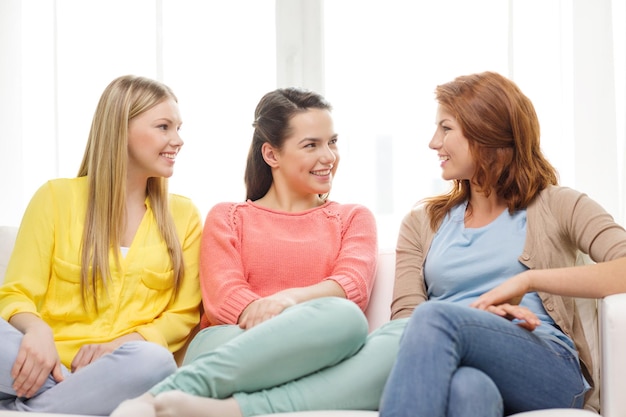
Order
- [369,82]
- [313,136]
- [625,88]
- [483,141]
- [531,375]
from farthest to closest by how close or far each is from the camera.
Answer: [369,82]
[625,88]
[313,136]
[483,141]
[531,375]

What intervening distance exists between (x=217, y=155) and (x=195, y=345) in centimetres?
124

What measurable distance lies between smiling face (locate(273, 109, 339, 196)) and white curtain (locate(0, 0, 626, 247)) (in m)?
0.69

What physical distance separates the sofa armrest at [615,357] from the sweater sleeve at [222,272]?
0.91m

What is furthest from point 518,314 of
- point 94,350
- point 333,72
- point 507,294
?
point 333,72

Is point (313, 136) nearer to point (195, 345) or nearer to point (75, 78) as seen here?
point (195, 345)

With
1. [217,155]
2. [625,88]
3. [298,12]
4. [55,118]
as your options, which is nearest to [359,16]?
[298,12]

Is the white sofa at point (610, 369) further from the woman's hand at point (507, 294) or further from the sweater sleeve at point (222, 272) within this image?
the sweater sleeve at point (222, 272)

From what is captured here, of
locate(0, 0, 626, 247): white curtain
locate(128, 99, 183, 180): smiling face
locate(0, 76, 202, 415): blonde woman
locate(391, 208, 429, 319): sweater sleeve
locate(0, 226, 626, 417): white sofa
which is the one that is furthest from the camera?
locate(0, 0, 626, 247): white curtain

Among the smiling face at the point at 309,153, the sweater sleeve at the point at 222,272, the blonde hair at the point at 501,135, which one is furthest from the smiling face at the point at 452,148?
the sweater sleeve at the point at 222,272

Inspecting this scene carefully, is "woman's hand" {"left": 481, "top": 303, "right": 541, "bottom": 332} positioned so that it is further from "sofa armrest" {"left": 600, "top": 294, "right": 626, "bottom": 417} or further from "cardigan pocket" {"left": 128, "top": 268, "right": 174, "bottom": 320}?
"cardigan pocket" {"left": 128, "top": 268, "right": 174, "bottom": 320}

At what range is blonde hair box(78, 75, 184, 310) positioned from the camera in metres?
2.19

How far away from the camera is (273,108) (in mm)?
2422

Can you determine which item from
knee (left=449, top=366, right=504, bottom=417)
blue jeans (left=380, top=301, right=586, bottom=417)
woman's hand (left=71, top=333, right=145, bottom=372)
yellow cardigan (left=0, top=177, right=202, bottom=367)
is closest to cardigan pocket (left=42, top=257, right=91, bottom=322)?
yellow cardigan (left=0, top=177, right=202, bottom=367)

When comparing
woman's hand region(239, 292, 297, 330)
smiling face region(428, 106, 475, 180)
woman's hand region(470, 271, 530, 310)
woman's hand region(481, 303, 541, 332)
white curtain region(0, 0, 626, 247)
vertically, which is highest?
white curtain region(0, 0, 626, 247)
